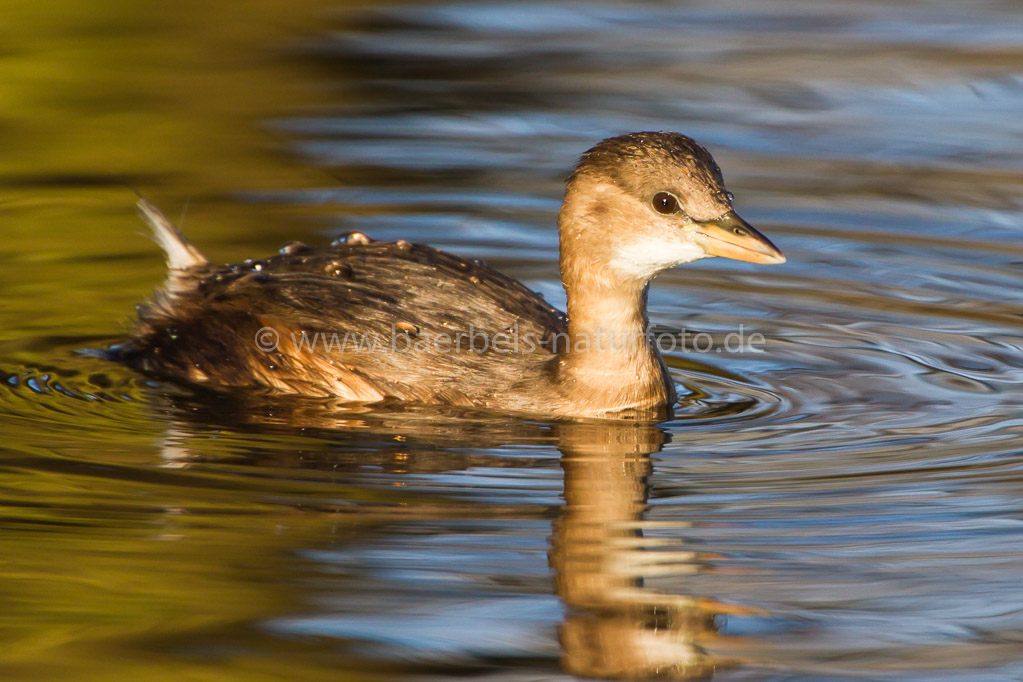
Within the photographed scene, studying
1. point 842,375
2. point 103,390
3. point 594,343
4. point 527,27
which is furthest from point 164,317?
point 527,27

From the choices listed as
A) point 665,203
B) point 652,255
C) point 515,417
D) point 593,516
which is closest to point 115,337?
point 515,417

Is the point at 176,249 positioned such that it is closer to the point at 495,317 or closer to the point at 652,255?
the point at 495,317

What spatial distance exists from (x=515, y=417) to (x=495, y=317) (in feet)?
1.61

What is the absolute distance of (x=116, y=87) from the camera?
11000mm

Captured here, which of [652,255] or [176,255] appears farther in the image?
[176,255]

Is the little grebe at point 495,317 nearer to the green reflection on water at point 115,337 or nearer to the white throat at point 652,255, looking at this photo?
the white throat at point 652,255

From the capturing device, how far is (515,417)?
21.3 feet

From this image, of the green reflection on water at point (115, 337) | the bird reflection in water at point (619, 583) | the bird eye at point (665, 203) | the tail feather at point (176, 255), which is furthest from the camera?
the tail feather at point (176, 255)

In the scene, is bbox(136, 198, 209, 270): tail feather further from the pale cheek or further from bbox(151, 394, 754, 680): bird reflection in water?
the pale cheek

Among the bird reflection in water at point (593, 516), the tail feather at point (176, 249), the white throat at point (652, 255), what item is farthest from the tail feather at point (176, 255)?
the white throat at point (652, 255)

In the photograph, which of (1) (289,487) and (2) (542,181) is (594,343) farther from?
(2) (542,181)

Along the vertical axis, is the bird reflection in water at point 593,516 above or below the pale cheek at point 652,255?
below

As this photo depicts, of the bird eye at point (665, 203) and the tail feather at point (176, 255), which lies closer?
the bird eye at point (665, 203)

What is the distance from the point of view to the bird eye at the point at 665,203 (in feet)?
20.6
